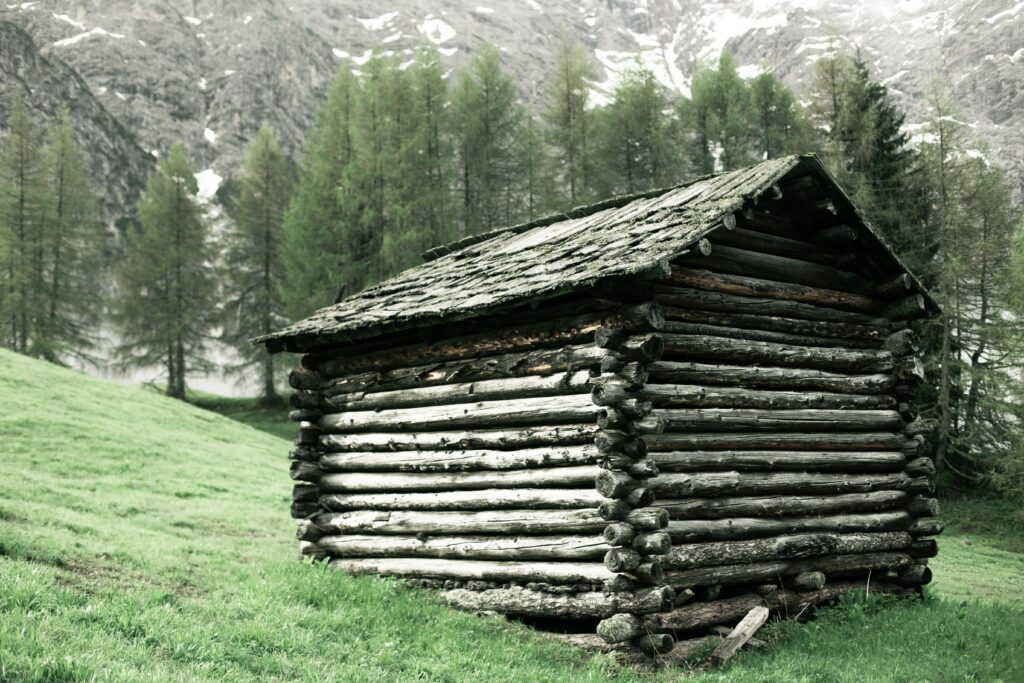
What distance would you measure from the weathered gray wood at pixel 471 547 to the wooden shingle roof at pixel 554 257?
2.74 m

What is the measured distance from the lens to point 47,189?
42031mm

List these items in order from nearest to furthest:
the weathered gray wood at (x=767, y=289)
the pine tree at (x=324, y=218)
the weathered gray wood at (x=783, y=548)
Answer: the weathered gray wood at (x=783, y=548) → the weathered gray wood at (x=767, y=289) → the pine tree at (x=324, y=218)

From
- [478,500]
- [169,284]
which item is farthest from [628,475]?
[169,284]

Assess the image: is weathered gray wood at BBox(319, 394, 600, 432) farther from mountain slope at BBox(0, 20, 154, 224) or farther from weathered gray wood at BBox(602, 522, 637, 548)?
mountain slope at BBox(0, 20, 154, 224)

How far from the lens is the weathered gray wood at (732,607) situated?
869 centimetres

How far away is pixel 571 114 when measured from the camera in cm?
3706

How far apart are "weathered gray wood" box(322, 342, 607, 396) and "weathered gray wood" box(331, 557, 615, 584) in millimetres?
2195

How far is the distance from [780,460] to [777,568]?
128 cm

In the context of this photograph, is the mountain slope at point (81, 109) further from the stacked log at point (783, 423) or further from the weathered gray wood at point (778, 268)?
the stacked log at point (783, 423)

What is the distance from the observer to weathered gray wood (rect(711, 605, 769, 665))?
8.59m

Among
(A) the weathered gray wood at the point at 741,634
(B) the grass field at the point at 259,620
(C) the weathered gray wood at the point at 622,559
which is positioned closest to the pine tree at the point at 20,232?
(B) the grass field at the point at 259,620

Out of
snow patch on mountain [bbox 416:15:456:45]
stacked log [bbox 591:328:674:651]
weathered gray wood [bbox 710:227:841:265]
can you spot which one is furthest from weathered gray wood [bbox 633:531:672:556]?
snow patch on mountain [bbox 416:15:456:45]

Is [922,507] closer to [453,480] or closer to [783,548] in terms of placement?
[783,548]

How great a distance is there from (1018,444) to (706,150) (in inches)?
789
